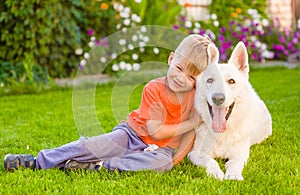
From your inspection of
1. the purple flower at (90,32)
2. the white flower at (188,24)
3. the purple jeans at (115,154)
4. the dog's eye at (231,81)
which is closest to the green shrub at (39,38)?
the purple flower at (90,32)

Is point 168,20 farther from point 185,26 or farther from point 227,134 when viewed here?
point 227,134

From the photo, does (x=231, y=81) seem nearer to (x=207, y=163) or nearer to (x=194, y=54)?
(x=194, y=54)

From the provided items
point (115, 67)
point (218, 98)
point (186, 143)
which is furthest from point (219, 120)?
→ point (115, 67)

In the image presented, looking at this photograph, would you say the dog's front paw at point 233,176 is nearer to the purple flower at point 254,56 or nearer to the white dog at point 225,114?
the white dog at point 225,114

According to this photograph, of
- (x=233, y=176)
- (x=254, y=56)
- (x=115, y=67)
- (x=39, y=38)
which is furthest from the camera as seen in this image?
(x=254, y=56)

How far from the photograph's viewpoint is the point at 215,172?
319 cm

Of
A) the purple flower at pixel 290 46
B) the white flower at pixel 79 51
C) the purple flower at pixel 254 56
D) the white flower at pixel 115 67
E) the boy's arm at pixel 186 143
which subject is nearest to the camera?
the boy's arm at pixel 186 143

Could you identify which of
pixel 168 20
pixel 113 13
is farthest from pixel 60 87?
pixel 168 20

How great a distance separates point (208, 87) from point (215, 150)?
484 millimetres

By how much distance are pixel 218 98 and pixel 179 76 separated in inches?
12.4

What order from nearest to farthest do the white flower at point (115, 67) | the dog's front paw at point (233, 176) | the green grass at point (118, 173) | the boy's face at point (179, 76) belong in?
the green grass at point (118, 173) < the dog's front paw at point (233, 176) < the boy's face at point (179, 76) < the white flower at point (115, 67)

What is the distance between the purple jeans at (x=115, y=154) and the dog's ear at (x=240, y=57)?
70cm

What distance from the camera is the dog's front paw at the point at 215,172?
124 inches

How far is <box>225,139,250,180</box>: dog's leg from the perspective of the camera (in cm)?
313
